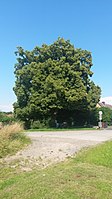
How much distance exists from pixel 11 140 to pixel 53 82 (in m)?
20.4

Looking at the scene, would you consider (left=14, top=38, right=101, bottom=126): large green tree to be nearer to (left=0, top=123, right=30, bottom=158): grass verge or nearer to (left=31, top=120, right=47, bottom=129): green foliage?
(left=31, top=120, right=47, bottom=129): green foliage

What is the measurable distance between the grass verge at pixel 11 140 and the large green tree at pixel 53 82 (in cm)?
1835

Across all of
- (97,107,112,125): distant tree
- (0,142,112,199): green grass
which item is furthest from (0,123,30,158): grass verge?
(97,107,112,125): distant tree

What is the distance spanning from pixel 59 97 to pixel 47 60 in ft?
17.3

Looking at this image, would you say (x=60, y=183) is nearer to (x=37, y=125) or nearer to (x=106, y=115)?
(x=37, y=125)

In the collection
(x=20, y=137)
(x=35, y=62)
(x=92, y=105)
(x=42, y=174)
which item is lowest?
(x=42, y=174)

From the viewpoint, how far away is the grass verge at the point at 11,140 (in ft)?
39.9

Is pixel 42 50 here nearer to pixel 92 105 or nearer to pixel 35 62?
pixel 35 62

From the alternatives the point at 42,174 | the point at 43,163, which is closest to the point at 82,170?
the point at 42,174

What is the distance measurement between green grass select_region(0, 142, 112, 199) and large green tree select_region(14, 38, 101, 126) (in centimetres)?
2493

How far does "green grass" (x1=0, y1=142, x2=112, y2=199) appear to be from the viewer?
20.6 ft

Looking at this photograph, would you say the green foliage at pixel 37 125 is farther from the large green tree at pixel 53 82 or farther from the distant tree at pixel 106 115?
the distant tree at pixel 106 115

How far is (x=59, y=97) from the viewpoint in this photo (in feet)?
113

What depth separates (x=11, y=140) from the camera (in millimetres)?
14016
